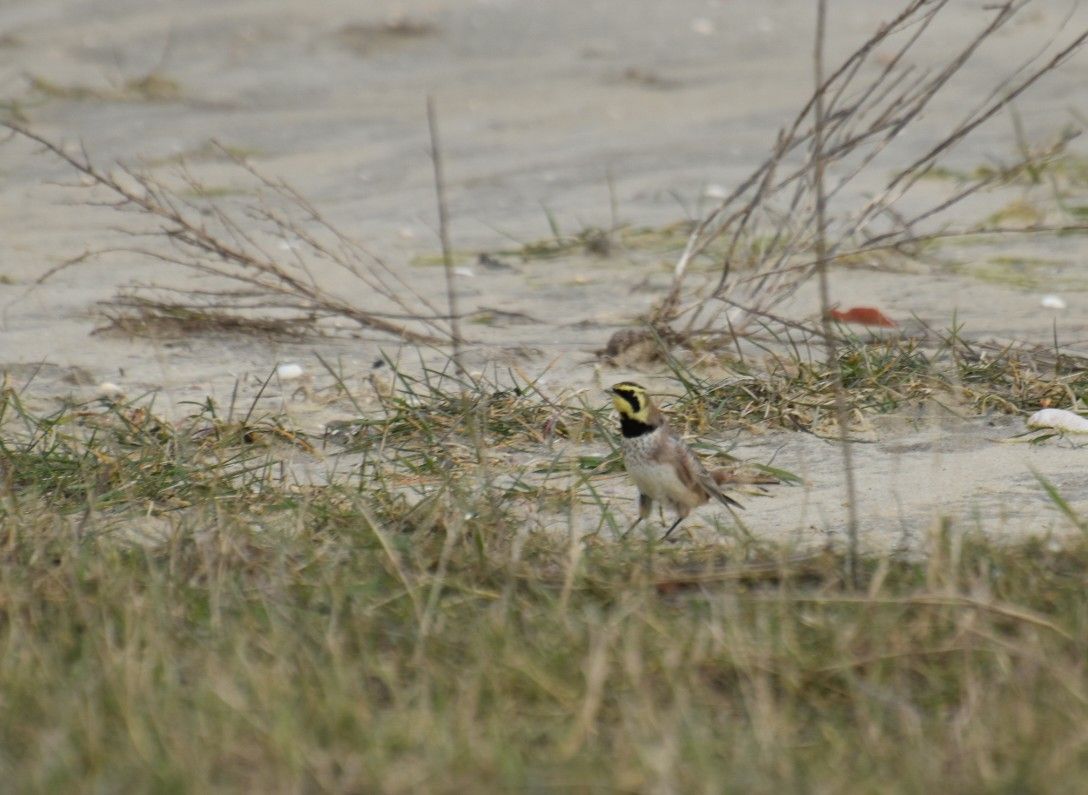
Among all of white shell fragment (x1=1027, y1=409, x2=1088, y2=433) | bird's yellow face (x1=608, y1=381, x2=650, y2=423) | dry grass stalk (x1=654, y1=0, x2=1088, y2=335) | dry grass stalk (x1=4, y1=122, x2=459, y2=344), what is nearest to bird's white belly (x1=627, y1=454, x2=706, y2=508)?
bird's yellow face (x1=608, y1=381, x2=650, y2=423)

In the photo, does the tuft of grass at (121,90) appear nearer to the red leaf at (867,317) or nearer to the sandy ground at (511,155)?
the sandy ground at (511,155)

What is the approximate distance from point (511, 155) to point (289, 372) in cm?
364

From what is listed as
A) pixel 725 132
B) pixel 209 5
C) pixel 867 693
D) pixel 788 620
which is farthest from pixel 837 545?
pixel 209 5

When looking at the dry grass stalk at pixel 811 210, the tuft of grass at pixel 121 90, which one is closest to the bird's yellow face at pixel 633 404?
the dry grass stalk at pixel 811 210

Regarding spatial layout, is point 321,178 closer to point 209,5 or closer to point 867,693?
point 209,5

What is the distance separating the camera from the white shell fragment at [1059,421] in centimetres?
419

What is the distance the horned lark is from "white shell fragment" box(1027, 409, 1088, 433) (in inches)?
37.2

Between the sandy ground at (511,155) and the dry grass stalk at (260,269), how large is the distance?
0.15m

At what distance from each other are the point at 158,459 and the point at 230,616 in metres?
1.10

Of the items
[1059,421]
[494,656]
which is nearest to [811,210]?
[1059,421]

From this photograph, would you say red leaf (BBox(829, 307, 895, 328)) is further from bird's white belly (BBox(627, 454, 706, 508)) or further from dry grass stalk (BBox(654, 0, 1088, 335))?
bird's white belly (BBox(627, 454, 706, 508))

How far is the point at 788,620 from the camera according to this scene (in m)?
2.92

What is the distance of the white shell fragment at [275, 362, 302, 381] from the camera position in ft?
16.6

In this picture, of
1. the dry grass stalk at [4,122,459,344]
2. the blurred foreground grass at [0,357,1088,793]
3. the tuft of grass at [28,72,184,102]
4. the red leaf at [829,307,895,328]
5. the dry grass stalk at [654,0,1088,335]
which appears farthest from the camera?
the tuft of grass at [28,72,184,102]
